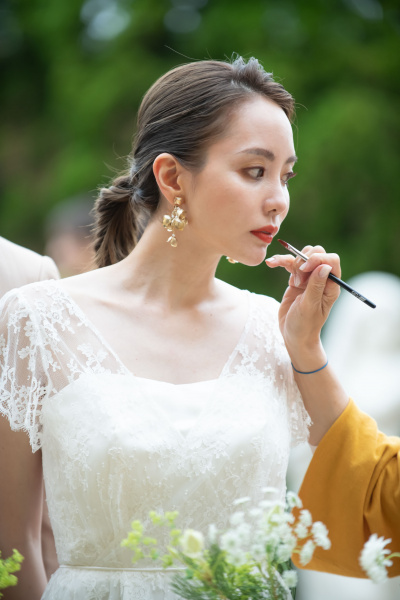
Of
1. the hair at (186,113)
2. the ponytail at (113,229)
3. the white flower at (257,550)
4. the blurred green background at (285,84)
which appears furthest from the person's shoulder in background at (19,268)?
the blurred green background at (285,84)

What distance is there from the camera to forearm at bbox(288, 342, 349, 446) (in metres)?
2.14

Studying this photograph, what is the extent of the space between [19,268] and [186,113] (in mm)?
640

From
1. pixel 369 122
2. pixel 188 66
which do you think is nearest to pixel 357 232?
pixel 369 122

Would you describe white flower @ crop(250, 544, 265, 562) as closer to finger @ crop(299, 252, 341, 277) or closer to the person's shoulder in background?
finger @ crop(299, 252, 341, 277)

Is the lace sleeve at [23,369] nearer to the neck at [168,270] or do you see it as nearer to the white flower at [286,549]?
the neck at [168,270]

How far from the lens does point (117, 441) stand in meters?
1.96

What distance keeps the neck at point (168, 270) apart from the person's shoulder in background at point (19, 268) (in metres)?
0.25

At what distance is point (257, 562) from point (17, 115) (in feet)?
23.6

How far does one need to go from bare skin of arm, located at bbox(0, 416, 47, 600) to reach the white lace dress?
8 centimetres

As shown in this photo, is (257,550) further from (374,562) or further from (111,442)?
(111,442)

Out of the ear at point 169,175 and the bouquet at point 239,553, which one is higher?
the ear at point 169,175

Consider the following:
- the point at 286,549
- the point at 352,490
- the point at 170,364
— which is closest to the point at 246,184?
the point at 170,364

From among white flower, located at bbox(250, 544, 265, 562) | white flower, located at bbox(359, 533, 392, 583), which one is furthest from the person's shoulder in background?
white flower, located at bbox(359, 533, 392, 583)

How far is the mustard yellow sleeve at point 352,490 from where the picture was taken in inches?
82.3
